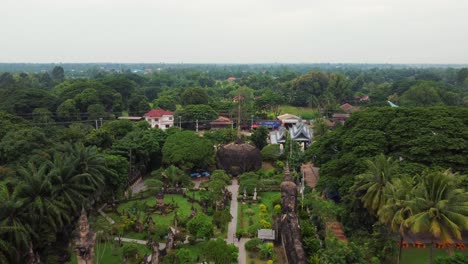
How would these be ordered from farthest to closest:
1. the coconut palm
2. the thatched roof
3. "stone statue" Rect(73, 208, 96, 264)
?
the thatched roof
the coconut palm
"stone statue" Rect(73, 208, 96, 264)

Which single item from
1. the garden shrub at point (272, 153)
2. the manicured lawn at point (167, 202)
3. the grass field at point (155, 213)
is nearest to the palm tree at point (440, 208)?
the grass field at point (155, 213)

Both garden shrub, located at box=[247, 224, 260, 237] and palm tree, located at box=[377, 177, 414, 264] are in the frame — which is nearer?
palm tree, located at box=[377, 177, 414, 264]

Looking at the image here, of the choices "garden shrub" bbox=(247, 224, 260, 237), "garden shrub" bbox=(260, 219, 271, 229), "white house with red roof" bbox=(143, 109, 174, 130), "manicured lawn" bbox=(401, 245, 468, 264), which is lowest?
"manicured lawn" bbox=(401, 245, 468, 264)

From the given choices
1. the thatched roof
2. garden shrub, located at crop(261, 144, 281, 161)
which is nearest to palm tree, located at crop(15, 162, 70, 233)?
the thatched roof

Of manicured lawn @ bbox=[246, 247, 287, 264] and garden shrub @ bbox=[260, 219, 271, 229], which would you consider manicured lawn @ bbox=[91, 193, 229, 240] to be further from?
manicured lawn @ bbox=[246, 247, 287, 264]

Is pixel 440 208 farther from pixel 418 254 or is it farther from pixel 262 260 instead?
pixel 262 260
